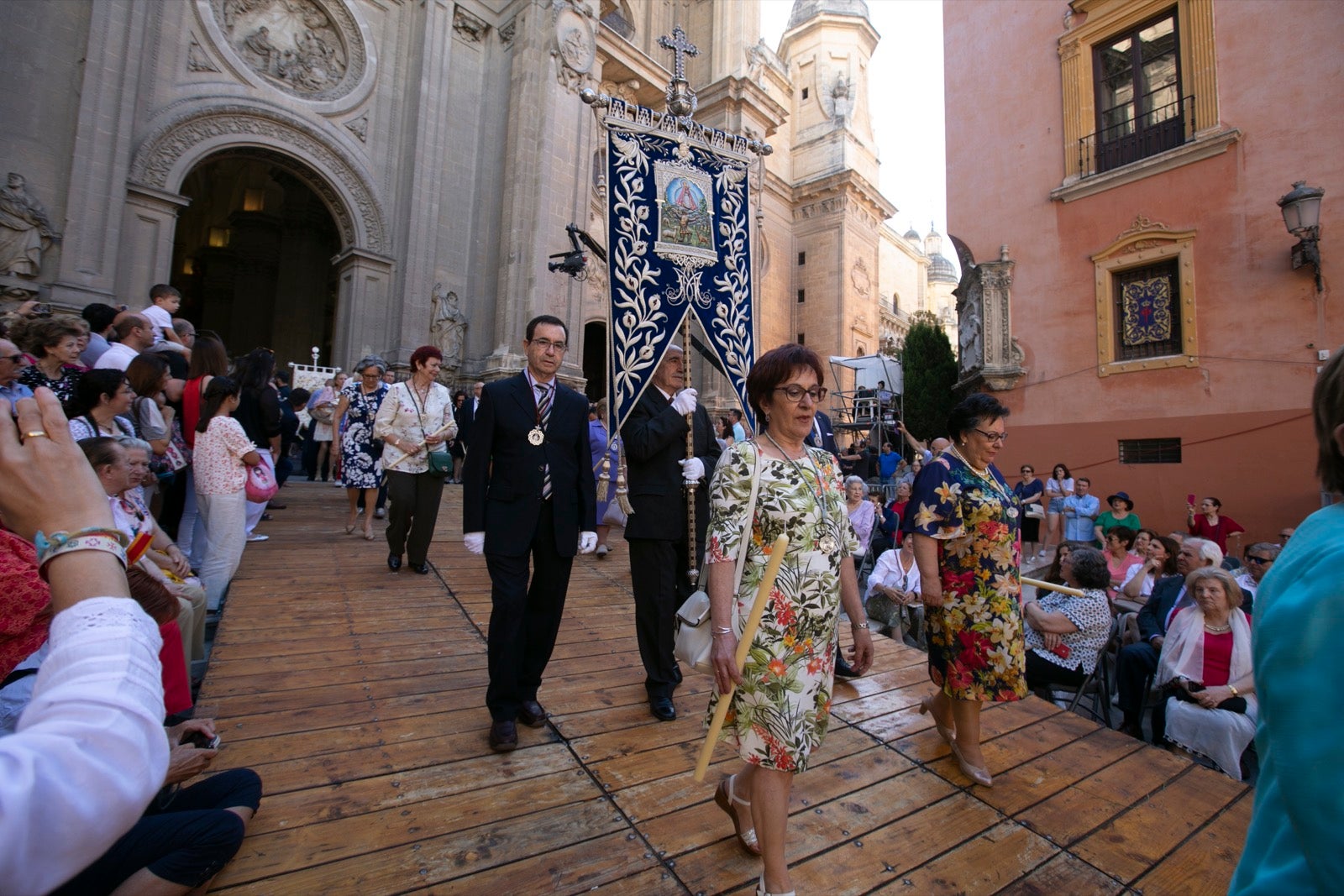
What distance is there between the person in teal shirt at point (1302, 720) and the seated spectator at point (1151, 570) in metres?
5.52

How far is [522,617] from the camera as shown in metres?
3.08

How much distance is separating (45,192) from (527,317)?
823 centimetres

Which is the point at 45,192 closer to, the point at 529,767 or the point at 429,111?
the point at 429,111

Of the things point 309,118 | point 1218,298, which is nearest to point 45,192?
point 309,118

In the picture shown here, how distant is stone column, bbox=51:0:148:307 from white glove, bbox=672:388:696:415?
11651 millimetres

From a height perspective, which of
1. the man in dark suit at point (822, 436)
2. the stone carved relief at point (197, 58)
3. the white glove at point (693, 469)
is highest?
the stone carved relief at point (197, 58)

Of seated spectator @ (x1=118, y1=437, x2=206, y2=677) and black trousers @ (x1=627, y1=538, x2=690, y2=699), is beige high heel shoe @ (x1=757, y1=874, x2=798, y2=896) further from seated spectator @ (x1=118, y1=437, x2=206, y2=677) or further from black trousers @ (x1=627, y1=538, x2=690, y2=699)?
seated spectator @ (x1=118, y1=437, x2=206, y2=677)

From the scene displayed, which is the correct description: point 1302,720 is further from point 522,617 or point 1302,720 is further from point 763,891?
point 522,617

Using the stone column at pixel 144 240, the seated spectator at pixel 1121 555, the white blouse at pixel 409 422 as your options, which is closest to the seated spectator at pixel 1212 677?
the seated spectator at pixel 1121 555

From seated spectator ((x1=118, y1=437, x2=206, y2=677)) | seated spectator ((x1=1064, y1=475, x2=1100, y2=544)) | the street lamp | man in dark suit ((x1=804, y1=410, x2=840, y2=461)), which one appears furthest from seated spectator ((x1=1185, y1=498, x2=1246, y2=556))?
seated spectator ((x1=118, y1=437, x2=206, y2=677))

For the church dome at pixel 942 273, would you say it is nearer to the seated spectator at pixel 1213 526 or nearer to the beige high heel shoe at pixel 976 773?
the seated spectator at pixel 1213 526

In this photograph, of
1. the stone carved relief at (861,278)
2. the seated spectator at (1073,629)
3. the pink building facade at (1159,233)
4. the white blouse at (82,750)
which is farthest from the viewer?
the stone carved relief at (861,278)

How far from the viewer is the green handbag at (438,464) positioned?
17.9 ft

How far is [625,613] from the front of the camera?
5094 millimetres
